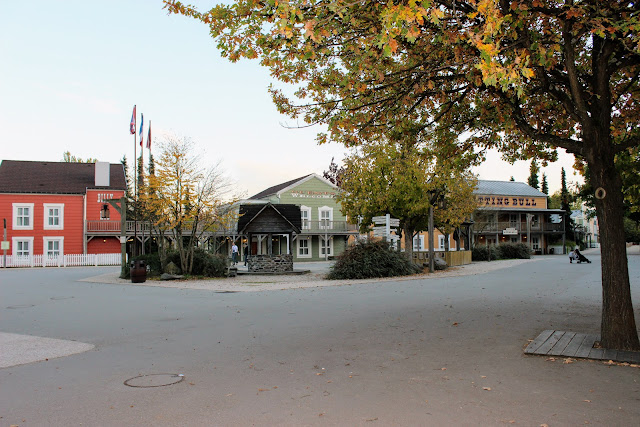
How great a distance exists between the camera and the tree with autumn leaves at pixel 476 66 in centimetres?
609

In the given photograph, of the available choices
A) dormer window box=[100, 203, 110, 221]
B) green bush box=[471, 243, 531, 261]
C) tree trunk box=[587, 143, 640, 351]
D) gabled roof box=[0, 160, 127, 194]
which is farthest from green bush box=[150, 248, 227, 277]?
green bush box=[471, 243, 531, 261]

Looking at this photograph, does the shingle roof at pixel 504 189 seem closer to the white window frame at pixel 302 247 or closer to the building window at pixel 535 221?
the building window at pixel 535 221

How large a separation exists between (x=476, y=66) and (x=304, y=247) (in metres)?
43.1

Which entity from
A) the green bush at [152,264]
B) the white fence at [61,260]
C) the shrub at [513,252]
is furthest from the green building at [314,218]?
the green bush at [152,264]

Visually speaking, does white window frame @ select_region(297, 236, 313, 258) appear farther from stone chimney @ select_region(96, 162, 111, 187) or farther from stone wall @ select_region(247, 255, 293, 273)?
stone wall @ select_region(247, 255, 293, 273)

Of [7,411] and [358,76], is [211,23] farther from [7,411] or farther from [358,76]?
[7,411]

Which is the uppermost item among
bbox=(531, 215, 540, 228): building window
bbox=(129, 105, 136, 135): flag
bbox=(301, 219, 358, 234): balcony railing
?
bbox=(129, 105, 136, 135): flag

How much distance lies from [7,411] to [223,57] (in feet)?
18.8

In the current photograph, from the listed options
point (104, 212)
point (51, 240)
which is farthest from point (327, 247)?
point (51, 240)

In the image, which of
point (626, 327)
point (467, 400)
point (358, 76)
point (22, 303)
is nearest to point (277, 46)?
point (358, 76)

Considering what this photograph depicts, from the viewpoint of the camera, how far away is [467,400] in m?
5.06

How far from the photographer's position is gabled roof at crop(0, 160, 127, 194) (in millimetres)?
41562

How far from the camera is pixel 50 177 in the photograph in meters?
43.6

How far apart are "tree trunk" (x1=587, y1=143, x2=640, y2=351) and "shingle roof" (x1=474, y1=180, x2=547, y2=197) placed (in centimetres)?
5589
